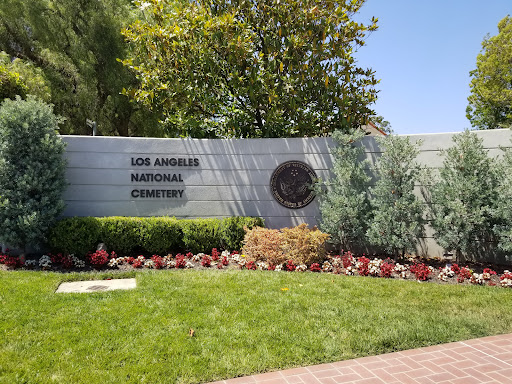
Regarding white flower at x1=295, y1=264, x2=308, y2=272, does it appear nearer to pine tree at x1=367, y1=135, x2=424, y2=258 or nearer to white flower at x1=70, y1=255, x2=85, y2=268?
pine tree at x1=367, y1=135, x2=424, y2=258

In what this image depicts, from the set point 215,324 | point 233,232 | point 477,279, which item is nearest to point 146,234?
point 233,232

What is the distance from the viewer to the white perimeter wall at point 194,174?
9.14 metres

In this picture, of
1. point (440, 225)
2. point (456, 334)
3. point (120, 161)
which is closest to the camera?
point (456, 334)

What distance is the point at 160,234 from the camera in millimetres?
8227

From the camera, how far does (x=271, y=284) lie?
623 centimetres

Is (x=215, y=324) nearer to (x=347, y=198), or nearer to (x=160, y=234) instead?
(x=160, y=234)

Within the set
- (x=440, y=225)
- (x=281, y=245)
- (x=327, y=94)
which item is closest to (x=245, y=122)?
(x=327, y=94)

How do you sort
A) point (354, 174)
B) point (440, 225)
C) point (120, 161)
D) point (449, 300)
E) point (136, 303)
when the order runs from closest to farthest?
point (136, 303), point (449, 300), point (440, 225), point (354, 174), point (120, 161)

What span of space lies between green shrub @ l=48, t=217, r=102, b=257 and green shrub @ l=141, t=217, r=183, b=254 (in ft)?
3.13

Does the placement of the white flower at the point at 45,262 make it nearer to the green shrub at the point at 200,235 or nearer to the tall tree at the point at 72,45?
the green shrub at the point at 200,235

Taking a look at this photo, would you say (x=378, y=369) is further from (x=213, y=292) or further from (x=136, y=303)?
(x=136, y=303)

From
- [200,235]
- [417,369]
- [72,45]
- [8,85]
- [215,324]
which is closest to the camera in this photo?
[417,369]

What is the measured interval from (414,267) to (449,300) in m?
1.60

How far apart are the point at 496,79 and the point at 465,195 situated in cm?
2337
